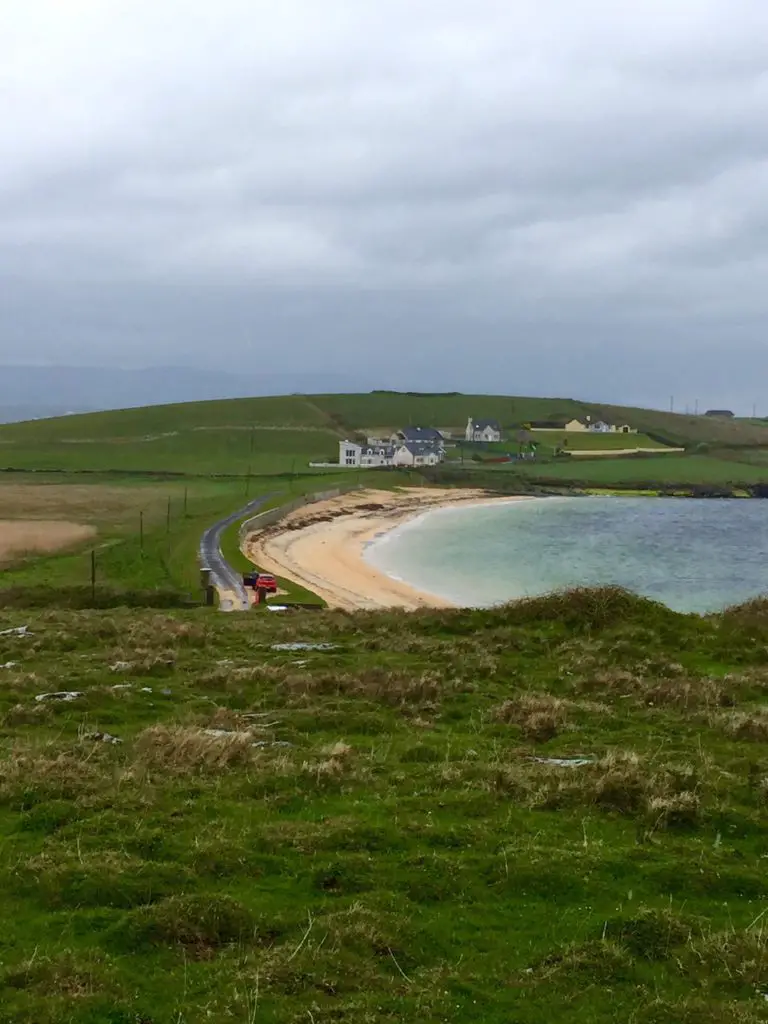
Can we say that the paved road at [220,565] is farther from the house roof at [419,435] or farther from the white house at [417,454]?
the house roof at [419,435]

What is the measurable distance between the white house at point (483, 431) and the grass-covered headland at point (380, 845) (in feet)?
587

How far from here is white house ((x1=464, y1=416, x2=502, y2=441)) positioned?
19650 cm

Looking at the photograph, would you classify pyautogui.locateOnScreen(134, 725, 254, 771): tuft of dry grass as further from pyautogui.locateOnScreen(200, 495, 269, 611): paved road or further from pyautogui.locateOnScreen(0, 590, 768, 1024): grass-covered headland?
pyautogui.locateOnScreen(200, 495, 269, 611): paved road

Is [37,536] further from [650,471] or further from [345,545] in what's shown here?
[650,471]

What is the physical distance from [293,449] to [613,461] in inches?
2340

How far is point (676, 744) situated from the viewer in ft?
46.2

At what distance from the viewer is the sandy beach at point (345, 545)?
5170 centimetres

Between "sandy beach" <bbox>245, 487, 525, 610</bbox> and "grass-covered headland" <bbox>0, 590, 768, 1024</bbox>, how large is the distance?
87.4ft

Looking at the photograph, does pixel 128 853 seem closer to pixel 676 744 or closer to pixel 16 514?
pixel 676 744

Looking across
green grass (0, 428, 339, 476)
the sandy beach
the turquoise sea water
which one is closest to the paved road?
the sandy beach

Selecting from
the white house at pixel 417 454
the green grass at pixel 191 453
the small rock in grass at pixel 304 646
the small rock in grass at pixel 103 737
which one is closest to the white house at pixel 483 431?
the green grass at pixel 191 453

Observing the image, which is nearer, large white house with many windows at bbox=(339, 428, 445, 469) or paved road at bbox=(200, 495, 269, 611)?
paved road at bbox=(200, 495, 269, 611)

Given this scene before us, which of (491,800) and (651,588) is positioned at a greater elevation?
(491,800)

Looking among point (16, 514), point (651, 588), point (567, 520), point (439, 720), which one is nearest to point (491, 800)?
point (439, 720)
